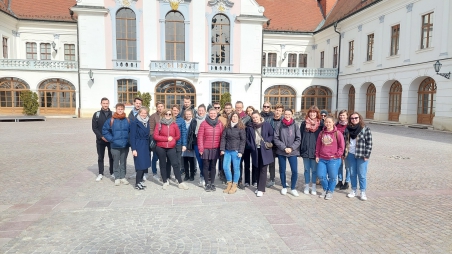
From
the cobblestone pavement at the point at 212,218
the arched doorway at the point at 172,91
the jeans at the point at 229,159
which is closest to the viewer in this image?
the cobblestone pavement at the point at 212,218

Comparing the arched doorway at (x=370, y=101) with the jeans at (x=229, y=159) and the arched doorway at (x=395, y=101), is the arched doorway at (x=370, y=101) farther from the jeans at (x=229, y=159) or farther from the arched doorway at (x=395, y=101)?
the jeans at (x=229, y=159)

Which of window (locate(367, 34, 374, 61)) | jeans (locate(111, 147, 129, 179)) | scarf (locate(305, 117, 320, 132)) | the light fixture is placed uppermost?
window (locate(367, 34, 374, 61))

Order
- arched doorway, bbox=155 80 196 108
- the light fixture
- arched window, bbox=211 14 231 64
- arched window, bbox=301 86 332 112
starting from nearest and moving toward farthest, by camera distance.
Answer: the light fixture
arched doorway, bbox=155 80 196 108
arched window, bbox=211 14 231 64
arched window, bbox=301 86 332 112

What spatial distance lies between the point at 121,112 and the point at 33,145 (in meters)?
6.93

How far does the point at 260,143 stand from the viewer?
19.0 feet

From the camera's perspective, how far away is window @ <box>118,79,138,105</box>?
2483 cm

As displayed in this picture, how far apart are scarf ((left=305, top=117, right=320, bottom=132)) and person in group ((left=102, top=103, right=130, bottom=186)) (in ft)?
12.2

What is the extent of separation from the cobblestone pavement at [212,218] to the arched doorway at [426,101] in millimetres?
14921

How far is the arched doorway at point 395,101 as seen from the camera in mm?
21828

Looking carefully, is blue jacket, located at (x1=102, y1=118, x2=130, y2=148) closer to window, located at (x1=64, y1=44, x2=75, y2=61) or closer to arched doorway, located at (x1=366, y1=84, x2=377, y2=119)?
arched doorway, located at (x1=366, y1=84, x2=377, y2=119)

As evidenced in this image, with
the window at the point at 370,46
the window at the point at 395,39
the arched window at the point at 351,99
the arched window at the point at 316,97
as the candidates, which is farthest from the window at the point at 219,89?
the window at the point at 395,39

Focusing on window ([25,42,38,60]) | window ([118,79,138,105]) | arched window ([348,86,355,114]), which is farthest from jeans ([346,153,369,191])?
window ([25,42,38,60])

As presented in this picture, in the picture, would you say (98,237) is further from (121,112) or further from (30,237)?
(121,112)

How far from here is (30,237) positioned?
3.86 m
